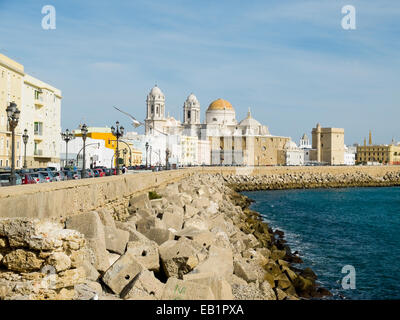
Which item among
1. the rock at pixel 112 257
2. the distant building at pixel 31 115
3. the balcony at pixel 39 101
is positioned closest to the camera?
the rock at pixel 112 257

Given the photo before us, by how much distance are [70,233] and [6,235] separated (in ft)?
2.10

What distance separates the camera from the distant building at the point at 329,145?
106 m

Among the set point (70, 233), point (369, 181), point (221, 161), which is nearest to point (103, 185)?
point (70, 233)

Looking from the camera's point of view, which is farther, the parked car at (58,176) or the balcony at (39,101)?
the balcony at (39,101)

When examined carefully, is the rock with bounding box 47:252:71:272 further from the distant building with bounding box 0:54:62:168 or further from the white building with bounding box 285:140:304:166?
the white building with bounding box 285:140:304:166

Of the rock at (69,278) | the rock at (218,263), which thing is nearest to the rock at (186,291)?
the rock at (69,278)

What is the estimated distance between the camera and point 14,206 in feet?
→ 21.2

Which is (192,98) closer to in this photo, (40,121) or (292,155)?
(292,155)

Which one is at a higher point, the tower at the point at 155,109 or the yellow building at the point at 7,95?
the tower at the point at 155,109

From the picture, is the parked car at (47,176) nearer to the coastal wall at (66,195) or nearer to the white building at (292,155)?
the coastal wall at (66,195)

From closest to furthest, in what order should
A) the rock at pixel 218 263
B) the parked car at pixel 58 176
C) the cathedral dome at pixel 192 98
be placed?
the rock at pixel 218 263
the parked car at pixel 58 176
the cathedral dome at pixel 192 98

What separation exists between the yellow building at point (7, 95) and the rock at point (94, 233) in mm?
22465

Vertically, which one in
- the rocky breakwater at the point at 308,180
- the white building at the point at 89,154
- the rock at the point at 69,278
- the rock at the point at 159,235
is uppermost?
the white building at the point at 89,154

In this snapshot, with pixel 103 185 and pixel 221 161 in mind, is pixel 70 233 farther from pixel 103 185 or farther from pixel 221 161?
pixel 221 161
